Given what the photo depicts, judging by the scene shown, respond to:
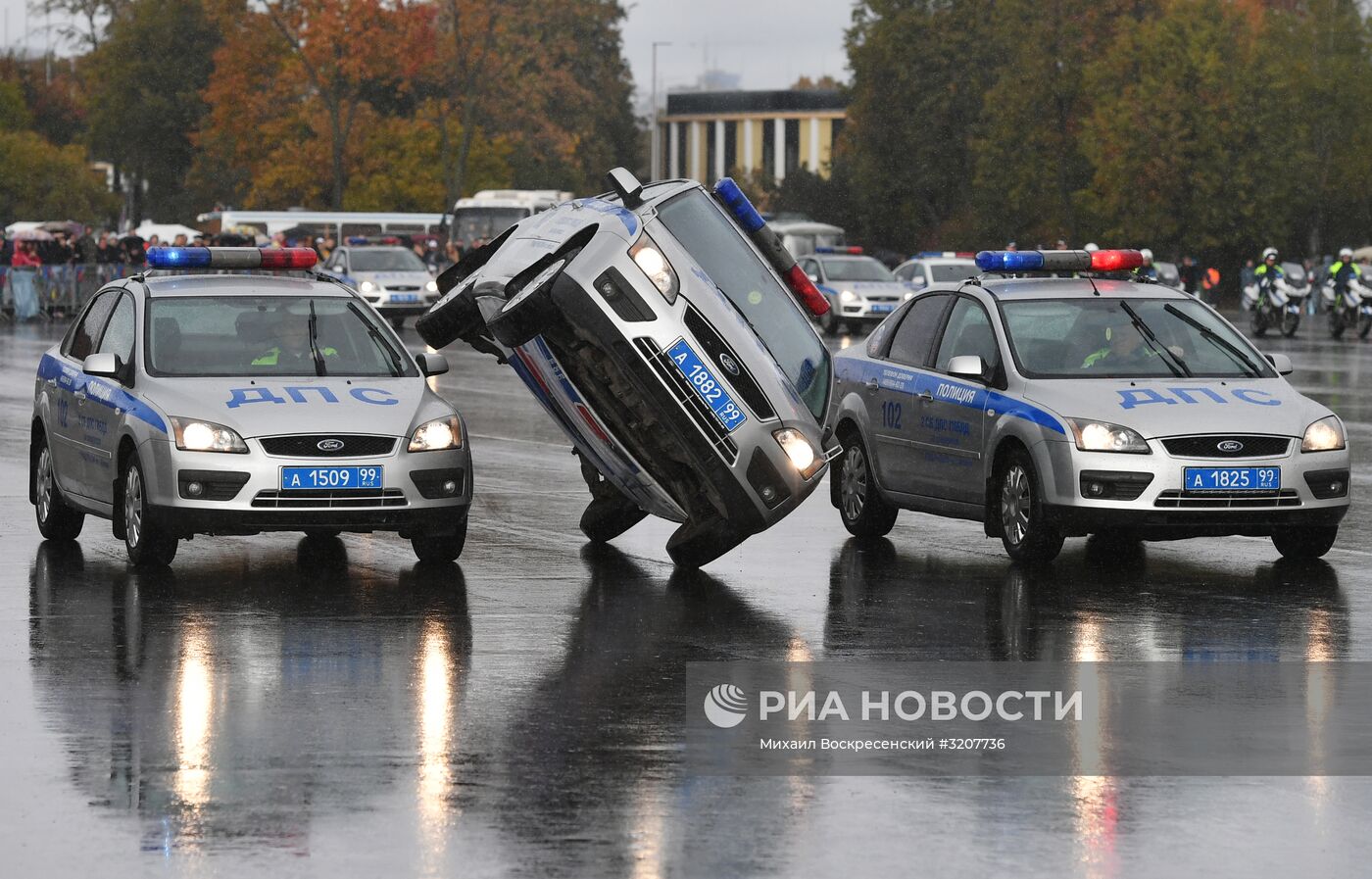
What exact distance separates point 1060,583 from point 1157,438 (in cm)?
92

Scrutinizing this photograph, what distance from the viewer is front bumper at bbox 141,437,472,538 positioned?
12125 mm

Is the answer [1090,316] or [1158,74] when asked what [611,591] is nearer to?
[1090,316]

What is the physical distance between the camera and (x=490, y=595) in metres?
11.8

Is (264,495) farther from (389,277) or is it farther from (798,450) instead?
(389,277)

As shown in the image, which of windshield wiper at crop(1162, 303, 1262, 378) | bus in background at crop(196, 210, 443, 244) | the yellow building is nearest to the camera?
windshield wiper at crop(1162, 303, 1262, 378)

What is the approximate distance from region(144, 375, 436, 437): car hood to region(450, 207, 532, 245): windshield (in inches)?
2030

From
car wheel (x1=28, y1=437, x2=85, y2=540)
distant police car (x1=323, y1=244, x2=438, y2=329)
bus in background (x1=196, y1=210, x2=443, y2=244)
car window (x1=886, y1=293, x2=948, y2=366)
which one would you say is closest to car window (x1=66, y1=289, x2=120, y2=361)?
car wheel (x1=28, y1=437, x2=85, y2=540)

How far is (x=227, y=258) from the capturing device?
14375 mm

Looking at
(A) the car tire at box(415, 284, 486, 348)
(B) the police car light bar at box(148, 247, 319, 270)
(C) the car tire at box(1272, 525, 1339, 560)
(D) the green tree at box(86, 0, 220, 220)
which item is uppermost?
(D) the green tree at box(86, 0, 220, 220)

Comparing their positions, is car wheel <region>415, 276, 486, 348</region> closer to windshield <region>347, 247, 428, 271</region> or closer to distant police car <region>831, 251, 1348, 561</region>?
distant police car <region>831, 251, 1348, 561</region>

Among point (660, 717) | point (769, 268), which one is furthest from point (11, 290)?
point (660, 717)

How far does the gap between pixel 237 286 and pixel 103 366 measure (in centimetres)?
123

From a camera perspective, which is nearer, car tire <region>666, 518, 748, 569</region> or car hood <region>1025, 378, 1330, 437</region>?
car tire <region>666, 518, 748, 569</region>

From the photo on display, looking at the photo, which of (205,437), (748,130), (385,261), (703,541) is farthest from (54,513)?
(748,130)
